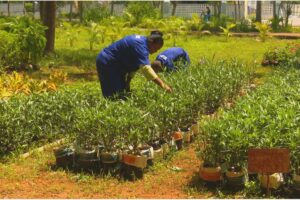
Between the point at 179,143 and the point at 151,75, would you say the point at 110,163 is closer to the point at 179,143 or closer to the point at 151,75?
the point at 179,143

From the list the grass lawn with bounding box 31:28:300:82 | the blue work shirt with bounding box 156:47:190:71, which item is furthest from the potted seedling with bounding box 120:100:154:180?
the grass lawn with bounding box 31:28:300:82

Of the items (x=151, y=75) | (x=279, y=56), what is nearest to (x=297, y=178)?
(x=151, y=75)

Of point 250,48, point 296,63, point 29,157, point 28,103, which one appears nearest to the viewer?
point 29,157

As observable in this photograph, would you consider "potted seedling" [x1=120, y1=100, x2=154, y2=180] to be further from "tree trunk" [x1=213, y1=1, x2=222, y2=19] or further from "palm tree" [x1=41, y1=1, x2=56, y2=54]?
"tree trunk" [x1=213, y1=1, x2=222, y2=19]

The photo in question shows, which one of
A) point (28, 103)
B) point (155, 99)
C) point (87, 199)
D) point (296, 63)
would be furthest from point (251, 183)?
point (296, 63)

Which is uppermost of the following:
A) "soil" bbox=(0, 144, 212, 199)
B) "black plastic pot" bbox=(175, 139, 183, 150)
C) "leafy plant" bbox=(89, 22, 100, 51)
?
"leafy plant" bbox=(89, 22, 100, 51)

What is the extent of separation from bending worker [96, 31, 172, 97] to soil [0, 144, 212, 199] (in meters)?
1.13

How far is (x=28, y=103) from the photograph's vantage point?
6.15 metres

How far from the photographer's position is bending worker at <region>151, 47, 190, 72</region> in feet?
26.5

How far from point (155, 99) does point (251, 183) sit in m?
1.75

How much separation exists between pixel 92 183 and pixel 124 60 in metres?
1.96

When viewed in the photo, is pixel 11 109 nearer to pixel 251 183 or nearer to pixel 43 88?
pixel 43 88

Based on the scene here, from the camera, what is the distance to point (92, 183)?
485 centimetres

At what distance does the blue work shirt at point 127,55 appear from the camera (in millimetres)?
6027
